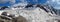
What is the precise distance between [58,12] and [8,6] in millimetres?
598

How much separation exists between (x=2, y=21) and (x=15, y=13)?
0.57 feet

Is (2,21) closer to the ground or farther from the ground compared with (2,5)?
closer to the ground

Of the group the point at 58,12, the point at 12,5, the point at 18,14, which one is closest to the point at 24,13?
the point at 18,14

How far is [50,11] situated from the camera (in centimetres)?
138

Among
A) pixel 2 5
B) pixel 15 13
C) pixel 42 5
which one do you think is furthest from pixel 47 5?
pixel 2 5

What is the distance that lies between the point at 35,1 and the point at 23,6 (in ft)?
0.52

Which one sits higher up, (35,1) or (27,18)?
(35,1)

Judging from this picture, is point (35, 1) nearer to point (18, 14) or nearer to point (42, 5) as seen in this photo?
point (42, 5)

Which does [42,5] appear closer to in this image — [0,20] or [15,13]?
[15,13]

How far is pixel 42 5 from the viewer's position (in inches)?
55.1

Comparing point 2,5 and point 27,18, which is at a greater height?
point 2,5

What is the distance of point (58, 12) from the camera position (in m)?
1.35

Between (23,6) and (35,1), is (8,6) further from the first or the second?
(35,1)

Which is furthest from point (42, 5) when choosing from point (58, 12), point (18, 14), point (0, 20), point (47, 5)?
point (0, 20)
